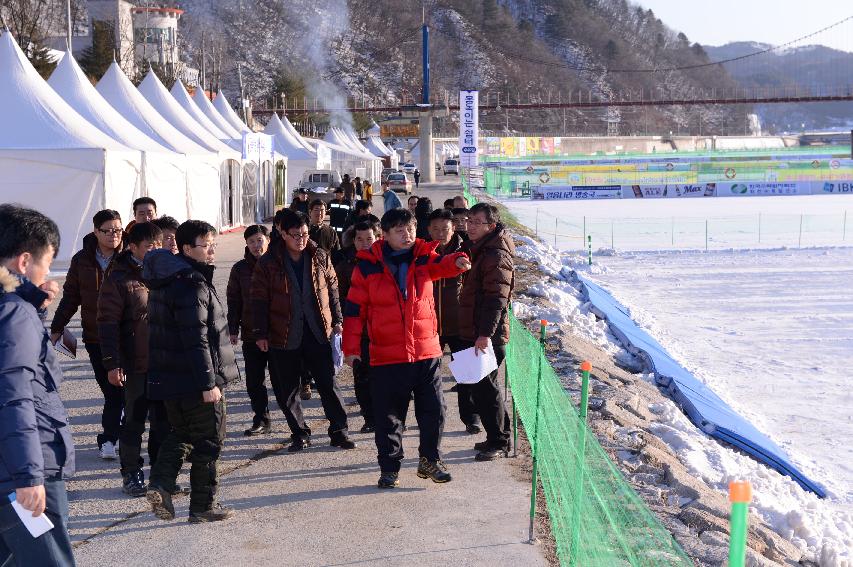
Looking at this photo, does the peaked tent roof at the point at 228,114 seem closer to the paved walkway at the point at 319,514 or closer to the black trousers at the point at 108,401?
the black trousers at the point at 108,401

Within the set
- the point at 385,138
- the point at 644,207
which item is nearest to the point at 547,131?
the point at 385,138

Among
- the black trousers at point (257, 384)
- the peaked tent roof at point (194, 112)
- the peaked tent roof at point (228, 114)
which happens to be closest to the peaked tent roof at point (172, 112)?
the peaked tent roof at point (194, 112)

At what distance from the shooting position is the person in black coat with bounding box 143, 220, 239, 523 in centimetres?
562

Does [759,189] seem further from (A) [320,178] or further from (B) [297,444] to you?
(B) [297,444]

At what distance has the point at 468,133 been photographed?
24.7 m

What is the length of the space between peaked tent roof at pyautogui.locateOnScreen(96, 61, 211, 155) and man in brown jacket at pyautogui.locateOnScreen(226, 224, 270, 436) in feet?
52.9

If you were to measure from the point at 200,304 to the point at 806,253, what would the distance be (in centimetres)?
2684

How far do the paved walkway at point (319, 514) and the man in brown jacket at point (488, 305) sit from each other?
0.87 ft

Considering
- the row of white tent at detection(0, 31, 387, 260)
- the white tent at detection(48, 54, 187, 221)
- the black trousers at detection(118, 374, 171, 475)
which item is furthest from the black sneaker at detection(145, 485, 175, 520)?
the white tent at detection(48, 54, 187, 221)

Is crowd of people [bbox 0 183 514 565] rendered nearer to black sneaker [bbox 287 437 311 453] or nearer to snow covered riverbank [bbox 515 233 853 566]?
black sneaker [bbox 287 437 311 453]

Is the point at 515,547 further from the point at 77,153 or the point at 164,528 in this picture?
the point at 77,153

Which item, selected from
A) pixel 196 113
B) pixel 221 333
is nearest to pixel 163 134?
pixel 196 113

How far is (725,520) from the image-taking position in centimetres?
666

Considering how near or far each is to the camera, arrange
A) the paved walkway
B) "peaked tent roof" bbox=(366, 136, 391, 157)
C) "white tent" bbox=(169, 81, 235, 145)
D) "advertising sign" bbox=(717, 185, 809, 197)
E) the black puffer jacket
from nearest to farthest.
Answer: the paved walkway → the black puffer jacket → "white tent" bbox=(169, 81, 235, 145) → "advertising sign" bbox=(717, 185, 809, 197) → "peaked tent roof" bbox=(366, 136, 391, 157)
